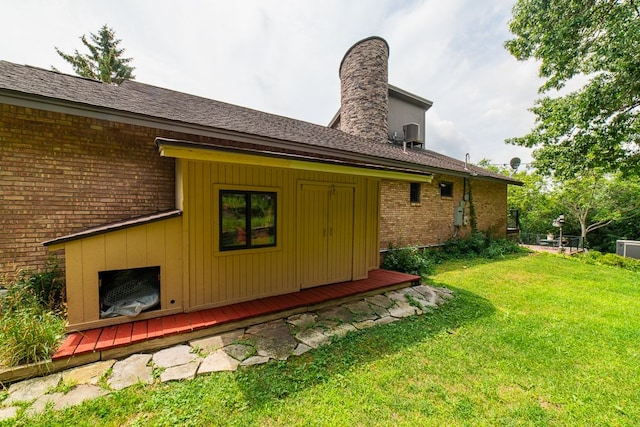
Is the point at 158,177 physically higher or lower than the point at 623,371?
higher

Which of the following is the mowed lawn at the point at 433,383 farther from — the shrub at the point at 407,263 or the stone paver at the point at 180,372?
the shrub at the point at 407,263

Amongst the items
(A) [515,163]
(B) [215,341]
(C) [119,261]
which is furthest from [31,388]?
(A) [515,163]

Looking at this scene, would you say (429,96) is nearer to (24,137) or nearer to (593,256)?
(593,256)

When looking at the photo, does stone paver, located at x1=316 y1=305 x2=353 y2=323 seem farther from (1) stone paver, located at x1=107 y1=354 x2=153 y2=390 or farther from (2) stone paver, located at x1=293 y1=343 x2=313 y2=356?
(1) stone paver, located at x1=107 y1=354 x2=153 y2=390

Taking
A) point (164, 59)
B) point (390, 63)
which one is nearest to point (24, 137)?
point (164, 59)

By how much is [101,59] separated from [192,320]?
22673 millimetres

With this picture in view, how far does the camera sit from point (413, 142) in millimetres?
12891

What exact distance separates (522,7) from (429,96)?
615 centimetres

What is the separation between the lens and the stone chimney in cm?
1039

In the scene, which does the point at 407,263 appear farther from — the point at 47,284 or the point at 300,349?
the point at 47,284

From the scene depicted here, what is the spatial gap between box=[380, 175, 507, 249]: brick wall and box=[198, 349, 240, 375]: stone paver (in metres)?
5.89

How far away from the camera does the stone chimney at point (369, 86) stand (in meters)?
10.4

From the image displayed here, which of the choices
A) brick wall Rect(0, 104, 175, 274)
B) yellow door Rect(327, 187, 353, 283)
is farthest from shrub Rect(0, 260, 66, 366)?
yellow door Rect(327, 187, 353, 283)

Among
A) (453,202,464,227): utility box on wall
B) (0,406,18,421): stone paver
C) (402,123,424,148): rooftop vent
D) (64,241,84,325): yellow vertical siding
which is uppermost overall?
(402,123,424,148): rooftop vent
